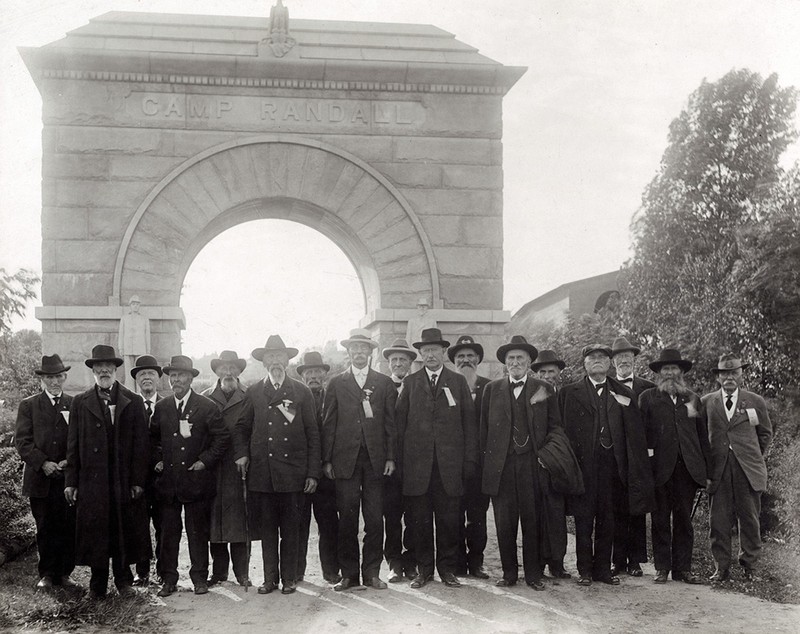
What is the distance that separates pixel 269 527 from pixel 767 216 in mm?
8952

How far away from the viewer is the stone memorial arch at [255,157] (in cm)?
912

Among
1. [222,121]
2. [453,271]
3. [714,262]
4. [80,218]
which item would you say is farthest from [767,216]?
[80,218]

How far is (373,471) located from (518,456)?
1.13m

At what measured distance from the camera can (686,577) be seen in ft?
21.2

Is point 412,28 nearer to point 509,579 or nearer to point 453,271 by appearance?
point 453,271

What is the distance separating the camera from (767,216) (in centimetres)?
1172

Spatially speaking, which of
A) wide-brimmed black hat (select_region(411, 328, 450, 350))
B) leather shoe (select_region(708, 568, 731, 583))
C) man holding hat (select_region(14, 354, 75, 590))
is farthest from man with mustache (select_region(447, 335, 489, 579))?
man holding hat (select_region(14, 354, 75, 590))

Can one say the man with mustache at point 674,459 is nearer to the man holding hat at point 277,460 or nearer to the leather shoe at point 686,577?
the leather shoe at point 686,577

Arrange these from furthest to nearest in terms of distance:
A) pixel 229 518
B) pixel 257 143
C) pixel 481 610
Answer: pixel 257 143 → pixel 229 518 → pixel 481 610

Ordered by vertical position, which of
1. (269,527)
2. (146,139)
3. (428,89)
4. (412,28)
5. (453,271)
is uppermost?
(412,28)

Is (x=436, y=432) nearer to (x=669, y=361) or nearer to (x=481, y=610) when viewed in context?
(x=481, y=610)

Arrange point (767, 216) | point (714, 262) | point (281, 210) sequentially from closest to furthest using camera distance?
point (281, 210)
point (767, 216)
point (714, 262)

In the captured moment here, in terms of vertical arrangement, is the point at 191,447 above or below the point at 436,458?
above

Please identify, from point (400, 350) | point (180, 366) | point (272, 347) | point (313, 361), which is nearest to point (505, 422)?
point (400, 350)
